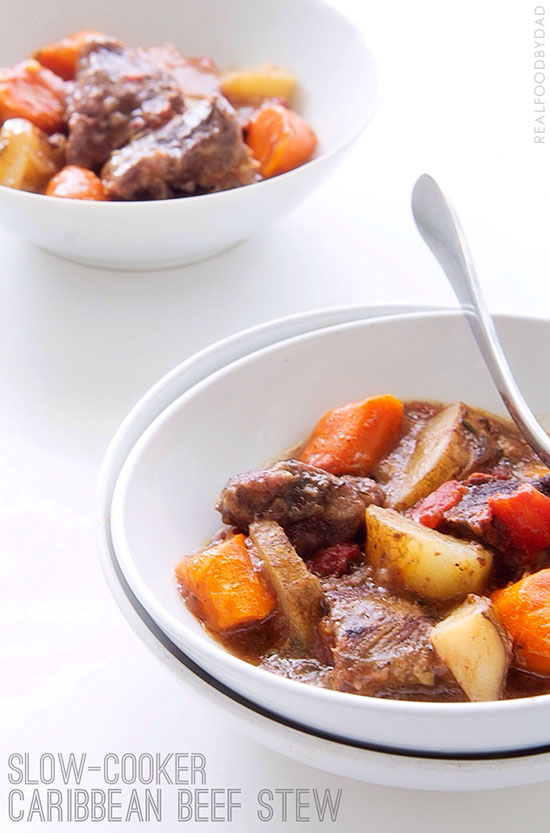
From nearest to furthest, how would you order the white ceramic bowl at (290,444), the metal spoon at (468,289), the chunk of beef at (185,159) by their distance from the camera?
the white ceramic bowl at (290,444), the metal spoon at (468,289), the chunk of beef at (185,159)

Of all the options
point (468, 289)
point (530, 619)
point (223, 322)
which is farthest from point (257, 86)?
point (530, 619)

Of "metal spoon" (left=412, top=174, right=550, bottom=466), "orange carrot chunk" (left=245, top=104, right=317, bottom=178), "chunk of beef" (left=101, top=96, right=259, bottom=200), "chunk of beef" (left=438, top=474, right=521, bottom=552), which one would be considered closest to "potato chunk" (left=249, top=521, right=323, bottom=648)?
Answer: "chunk of beef" (left=438, top=474, right=521, bottom=552)

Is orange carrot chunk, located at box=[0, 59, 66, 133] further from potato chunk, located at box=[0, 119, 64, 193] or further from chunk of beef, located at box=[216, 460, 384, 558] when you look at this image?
chunk of beef, located at box=[216, 460, 384, 558]

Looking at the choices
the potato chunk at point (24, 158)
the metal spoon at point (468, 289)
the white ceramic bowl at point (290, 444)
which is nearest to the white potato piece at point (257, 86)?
the potato chunk at point (24, 158)

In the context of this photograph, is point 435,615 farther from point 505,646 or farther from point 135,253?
point 135,253

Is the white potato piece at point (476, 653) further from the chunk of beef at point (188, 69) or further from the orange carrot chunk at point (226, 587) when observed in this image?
the chunk of beef at point (188, 69)

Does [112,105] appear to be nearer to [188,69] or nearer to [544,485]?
[188,69]

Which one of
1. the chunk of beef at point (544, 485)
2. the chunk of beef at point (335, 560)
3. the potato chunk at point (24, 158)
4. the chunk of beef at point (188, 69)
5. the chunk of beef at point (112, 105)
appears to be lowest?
the chunk of beef at point (335, 560)

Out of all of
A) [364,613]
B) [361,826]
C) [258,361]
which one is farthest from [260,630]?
[258,361]
